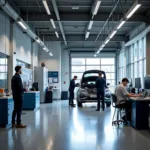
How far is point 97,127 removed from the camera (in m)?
6.39

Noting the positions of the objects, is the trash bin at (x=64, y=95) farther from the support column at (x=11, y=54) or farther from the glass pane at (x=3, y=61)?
the glass pane at (x=3, y=61)

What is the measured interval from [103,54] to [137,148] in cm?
1473

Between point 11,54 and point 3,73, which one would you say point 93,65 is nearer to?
point 11,54

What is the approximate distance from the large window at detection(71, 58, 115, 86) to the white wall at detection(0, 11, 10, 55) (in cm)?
989

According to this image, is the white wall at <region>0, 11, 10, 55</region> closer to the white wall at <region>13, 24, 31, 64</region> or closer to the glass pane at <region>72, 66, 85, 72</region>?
the white wall at <region>13, 24, 31, 64</region>

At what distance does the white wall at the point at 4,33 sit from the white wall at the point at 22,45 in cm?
59

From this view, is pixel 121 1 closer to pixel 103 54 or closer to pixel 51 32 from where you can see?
pixel 51 32

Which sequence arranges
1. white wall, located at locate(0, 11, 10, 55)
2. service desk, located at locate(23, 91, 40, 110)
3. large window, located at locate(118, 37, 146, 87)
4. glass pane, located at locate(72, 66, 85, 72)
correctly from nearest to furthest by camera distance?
white wall, located at locate(0, 11, 10, 55), service desk, located at locate(23, 91, 40, 110), large window, located at locate(118, 37, 146, 87), glass pane, located at locate(72, 66, 85, 72)

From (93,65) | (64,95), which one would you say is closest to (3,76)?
(64,95)

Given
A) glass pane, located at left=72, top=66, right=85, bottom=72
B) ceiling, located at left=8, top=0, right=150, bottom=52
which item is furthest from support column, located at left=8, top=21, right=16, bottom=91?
glass pane, located at left=72, top=66, right=85, bottom=72

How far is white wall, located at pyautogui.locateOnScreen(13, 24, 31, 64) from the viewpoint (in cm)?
1057

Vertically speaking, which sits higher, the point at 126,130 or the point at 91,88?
the point at 91,88

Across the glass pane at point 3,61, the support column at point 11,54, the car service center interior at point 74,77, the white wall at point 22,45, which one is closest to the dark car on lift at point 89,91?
the car service center interior at point 74,77

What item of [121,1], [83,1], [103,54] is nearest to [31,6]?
[83,1]
